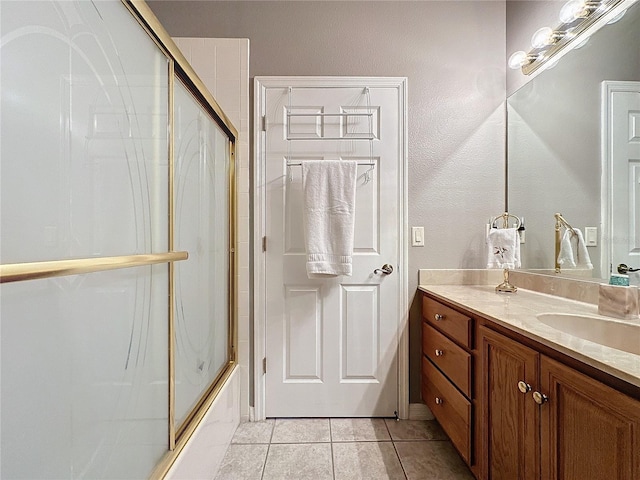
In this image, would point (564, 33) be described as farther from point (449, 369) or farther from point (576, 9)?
point (449, 369)

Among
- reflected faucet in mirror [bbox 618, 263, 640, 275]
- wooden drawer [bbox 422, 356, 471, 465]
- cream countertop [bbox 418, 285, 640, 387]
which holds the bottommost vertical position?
wooden drawer [bbox 422, 356, 471, 465]

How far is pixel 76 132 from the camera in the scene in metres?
0.64

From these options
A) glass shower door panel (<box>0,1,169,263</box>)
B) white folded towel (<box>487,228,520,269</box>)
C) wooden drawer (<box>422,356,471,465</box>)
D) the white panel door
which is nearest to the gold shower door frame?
glass shower door panel (<box>0,1,169,263</box>)

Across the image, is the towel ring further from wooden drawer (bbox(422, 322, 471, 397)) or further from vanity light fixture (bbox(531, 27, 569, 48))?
vanity light fixture (bbox(531, 27, 569, 48))

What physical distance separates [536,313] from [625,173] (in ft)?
2.05

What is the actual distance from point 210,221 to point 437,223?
1312mm

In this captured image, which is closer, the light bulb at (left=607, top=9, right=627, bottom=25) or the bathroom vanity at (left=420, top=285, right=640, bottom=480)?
the bathroom vanity at (left=420, top=285, right=640, bottom=480)

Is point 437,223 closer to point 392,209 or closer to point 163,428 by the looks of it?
point 392,209

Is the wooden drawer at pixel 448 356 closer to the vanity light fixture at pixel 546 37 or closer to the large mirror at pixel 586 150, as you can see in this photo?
the large mirror at pixel 586 150

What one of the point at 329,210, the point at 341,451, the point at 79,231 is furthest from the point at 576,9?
the point at 341,451

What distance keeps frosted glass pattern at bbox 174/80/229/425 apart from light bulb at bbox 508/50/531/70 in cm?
164

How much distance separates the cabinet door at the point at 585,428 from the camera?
0.68 metres

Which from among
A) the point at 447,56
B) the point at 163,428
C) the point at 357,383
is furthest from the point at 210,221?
the point at 447,56

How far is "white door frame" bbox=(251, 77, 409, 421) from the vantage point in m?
2.00
